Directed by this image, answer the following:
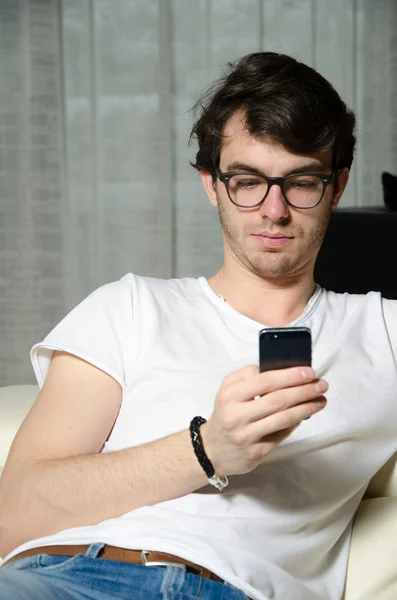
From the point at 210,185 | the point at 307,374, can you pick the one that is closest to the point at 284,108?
the point at 210,185

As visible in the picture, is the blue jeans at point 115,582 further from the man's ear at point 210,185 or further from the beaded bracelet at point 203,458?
the man's ear at point 210,185

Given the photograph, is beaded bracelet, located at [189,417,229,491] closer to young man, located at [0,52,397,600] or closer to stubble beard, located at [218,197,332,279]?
young man, located at [0,52,397,600]

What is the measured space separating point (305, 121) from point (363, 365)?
Answer: 0.44 metres

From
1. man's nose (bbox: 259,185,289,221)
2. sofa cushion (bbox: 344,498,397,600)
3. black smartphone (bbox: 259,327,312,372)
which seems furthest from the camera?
man's nose (bbox: 259,185,289,221)

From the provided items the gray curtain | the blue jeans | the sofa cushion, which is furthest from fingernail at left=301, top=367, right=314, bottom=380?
the gray curtain

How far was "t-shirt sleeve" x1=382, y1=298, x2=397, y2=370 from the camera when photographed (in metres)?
1.54

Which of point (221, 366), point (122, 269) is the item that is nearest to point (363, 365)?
point (221, 366)

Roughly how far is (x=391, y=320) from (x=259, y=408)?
0.55 m

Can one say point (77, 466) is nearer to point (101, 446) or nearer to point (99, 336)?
point (101, 446)

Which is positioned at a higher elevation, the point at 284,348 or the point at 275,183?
the point at 275,183

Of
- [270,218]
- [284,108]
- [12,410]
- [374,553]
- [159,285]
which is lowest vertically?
[374,553]

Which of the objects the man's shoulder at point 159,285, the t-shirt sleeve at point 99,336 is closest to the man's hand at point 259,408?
the t-shirt sleeve at point 99,336

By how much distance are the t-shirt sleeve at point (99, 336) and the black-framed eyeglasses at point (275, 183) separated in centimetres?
27

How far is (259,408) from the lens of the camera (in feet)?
3.59
